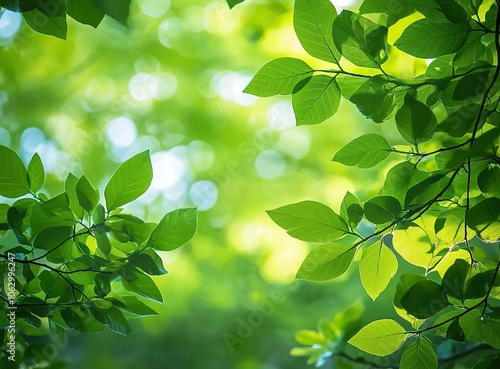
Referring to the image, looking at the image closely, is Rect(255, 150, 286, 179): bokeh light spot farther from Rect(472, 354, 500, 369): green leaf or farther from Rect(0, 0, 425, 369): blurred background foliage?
Rect(472, 354, 500, 369): green leaf

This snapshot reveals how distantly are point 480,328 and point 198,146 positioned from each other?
2.80 metres

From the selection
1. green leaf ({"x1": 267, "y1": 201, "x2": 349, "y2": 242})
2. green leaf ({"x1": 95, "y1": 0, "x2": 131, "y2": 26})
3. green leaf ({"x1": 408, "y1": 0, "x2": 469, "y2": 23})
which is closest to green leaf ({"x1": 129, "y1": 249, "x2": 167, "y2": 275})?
green leaf ({"x1": 267, "y1": 201, "x2": 349, "y2": 242})

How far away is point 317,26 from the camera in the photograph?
443 mm

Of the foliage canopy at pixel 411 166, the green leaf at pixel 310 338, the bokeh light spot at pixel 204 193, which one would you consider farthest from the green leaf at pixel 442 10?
the bokeh light spot at pixel 204 193

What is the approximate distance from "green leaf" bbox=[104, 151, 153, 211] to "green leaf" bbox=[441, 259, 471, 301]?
0.30 m

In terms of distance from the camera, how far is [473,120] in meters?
0.38

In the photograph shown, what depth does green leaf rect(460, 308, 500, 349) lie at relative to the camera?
44 cm

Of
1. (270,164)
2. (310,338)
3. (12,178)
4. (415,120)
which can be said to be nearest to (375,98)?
(415,120)

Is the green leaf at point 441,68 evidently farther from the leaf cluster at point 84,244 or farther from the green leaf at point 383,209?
the leaf cluster at point 84,244

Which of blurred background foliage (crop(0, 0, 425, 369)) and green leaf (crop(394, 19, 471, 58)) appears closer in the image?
green leaf (crop(394, 19, 471, 58))

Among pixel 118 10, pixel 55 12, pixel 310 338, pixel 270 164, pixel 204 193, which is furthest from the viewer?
pixel 270 164

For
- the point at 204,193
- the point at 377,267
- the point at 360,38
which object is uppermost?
the point at 360,38

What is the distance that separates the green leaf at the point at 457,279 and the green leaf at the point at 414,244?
0.03m

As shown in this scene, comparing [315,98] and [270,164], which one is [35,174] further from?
[270,164]
